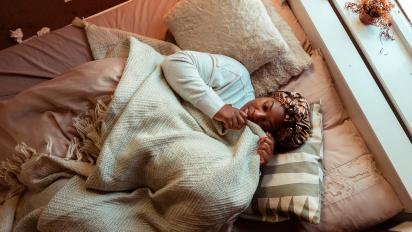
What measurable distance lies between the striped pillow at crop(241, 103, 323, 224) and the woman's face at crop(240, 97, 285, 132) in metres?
0.11

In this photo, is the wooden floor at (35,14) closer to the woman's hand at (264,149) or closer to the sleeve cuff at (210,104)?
the sleeve cuff at (210,104)

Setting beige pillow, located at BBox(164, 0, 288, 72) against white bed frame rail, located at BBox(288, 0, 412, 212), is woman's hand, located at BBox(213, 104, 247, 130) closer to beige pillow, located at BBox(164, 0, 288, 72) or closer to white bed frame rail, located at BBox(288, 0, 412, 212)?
beige pillow, located at BBox(164, 0, 288, 72)

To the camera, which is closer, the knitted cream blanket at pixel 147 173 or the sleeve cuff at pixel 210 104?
the knitted cream blanket at pixel 147 173

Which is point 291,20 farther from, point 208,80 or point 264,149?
point 264,149

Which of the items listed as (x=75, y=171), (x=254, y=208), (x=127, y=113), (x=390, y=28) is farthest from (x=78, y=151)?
(x=390, y=28)

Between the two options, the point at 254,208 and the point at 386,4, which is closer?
the point at 254,208

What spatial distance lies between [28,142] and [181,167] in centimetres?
43

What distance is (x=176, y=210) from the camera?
0.93 metres

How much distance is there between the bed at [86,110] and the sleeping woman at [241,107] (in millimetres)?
148

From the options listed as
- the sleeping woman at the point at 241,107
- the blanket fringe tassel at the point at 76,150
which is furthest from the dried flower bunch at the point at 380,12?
the blanket fringe tassel at the point at 76,150

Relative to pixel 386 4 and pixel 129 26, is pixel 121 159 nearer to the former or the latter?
pixel 129 26

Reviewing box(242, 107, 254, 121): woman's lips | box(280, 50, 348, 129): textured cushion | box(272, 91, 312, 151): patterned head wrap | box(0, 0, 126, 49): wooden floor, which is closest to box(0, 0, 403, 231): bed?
box(280, 50, 348, 129): textured cushion

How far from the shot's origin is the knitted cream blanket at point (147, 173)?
0.91 metres

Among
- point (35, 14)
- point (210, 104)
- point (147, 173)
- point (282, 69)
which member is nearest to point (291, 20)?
point (282, 69)
